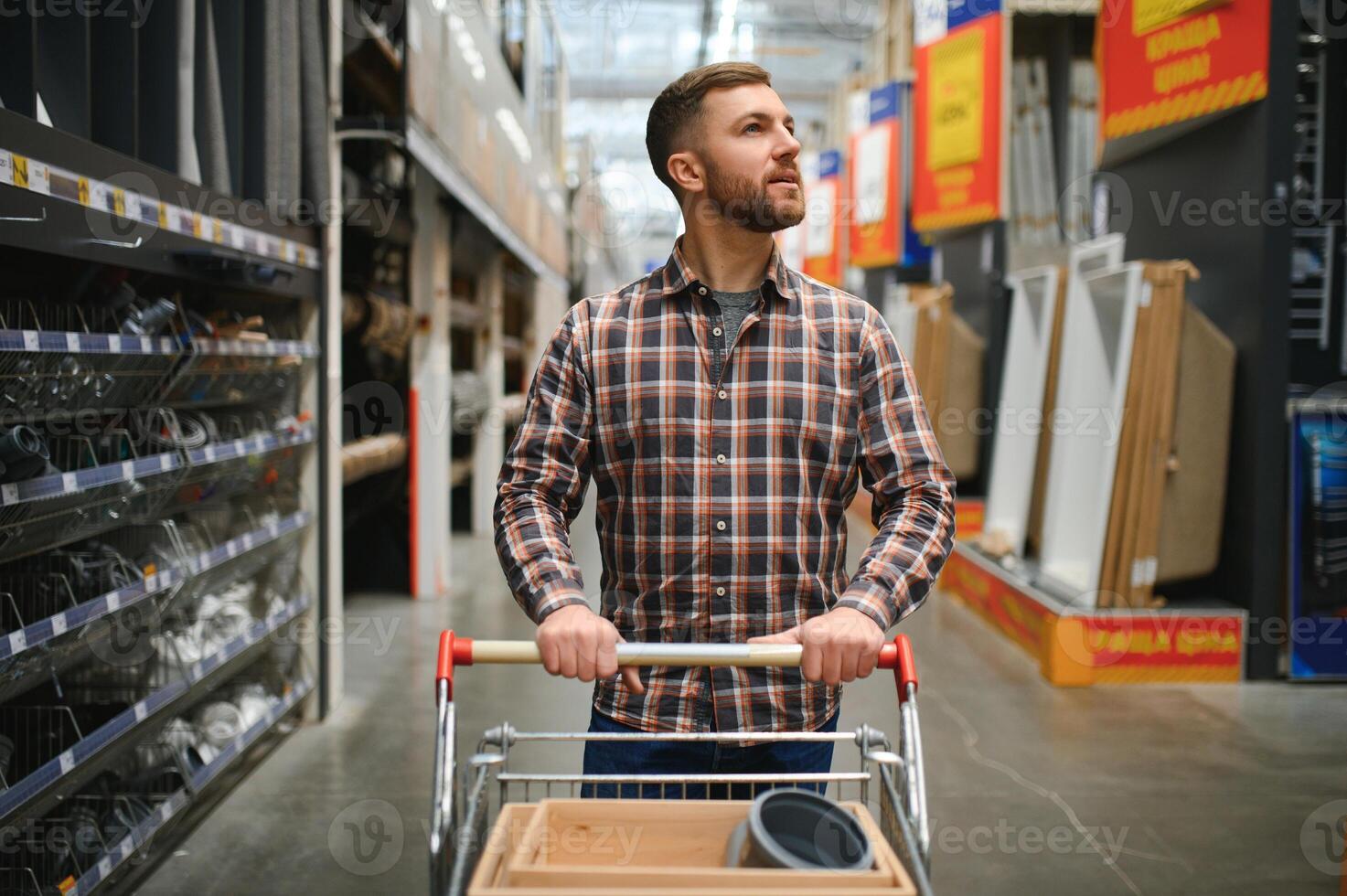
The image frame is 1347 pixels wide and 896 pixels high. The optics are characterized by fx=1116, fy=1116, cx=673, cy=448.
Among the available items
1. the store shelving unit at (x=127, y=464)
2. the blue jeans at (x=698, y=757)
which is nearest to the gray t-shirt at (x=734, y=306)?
the blue jeans at (x=698, y=757)

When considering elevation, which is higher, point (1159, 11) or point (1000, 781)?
point (1159, 11)

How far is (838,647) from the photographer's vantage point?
1.38m

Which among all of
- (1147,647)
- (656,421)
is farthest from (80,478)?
(1147,647)

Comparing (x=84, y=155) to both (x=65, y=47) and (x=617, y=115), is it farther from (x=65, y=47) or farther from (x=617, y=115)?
(x=617, y=115)

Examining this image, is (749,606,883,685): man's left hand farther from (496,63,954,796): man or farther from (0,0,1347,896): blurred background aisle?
(0,0,1347,896): blurred background aisle

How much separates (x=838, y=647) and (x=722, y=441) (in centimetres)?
44

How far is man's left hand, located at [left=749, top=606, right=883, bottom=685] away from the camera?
137 centimetres

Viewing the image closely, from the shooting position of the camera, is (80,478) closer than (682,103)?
No

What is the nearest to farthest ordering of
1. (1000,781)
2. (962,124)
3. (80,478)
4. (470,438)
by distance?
1. (80,478)
2. (1000,781)
3. (962,124)
4. (470,438)

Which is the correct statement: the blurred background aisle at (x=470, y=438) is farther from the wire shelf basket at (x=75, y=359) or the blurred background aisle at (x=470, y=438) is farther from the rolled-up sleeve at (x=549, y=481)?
the rolled-up sleeve at (x=549, y=481)

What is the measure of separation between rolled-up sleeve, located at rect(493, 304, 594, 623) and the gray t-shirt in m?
0.22

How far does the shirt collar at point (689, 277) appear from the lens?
1.74 metres

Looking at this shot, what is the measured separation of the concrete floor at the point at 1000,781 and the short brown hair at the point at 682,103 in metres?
2.12

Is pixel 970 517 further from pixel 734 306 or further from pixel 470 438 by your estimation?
pixel 734 306
